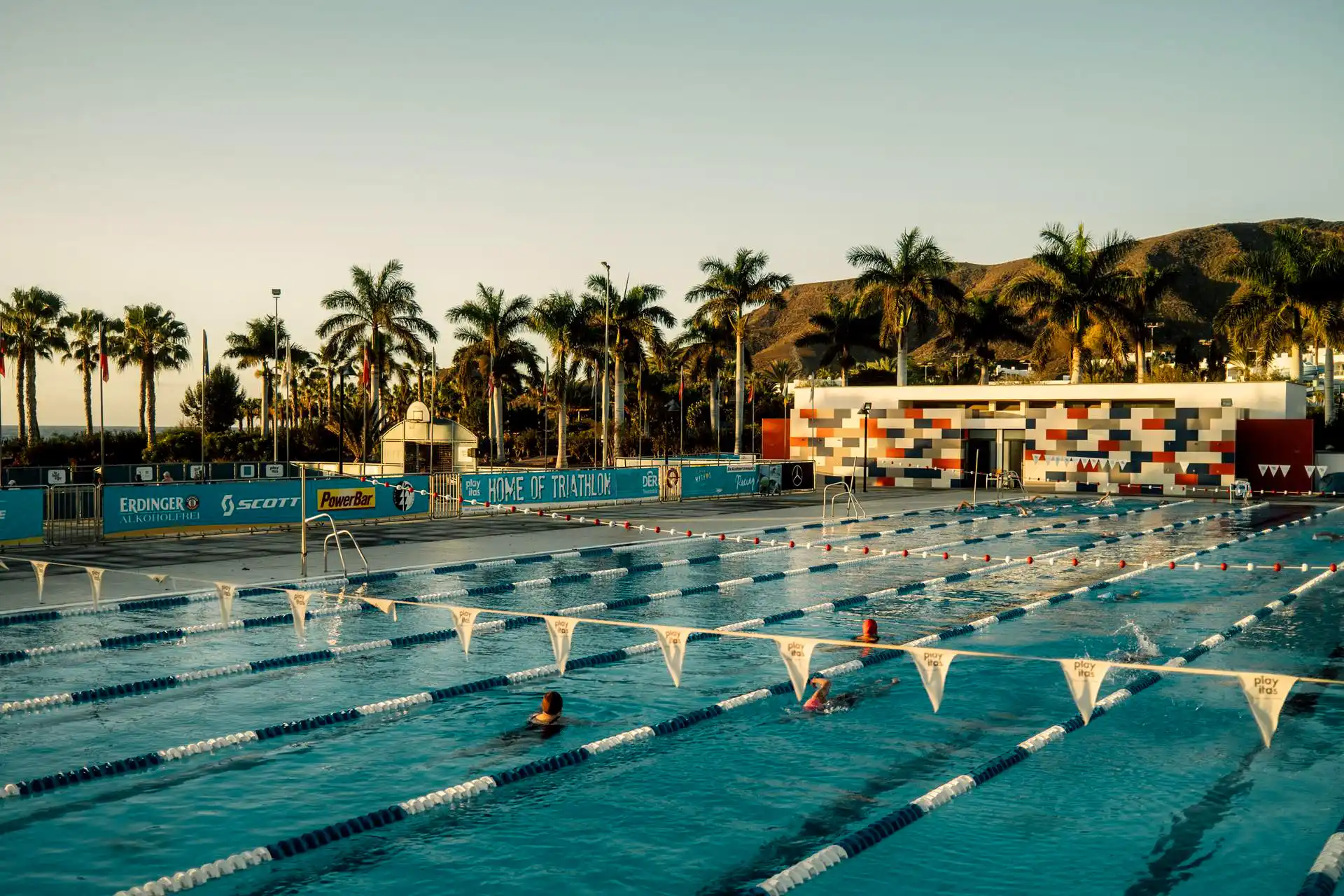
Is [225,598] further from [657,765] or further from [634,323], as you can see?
[634,323]

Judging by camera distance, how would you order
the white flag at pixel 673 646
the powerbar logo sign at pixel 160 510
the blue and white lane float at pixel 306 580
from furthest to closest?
the powerbar logo sign at pixel 160 510 → the blue and white lane float at pixel 306 580 → the white flag at pixel 673 646

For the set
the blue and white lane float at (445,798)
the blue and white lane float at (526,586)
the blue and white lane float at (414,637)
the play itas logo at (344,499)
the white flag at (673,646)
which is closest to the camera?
the blue and white lane float at (445,798)

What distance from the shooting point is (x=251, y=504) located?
2922cm

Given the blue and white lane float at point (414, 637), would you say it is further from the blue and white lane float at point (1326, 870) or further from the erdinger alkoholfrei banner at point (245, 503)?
the blue and white lane float at point (1326, 870)

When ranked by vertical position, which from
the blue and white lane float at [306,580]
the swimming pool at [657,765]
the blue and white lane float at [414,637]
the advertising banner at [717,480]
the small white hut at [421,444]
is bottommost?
the swimming pool at [657,765]

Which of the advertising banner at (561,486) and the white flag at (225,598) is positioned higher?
the advertising banner at (561,486)

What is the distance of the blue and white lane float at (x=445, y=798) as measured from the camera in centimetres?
776

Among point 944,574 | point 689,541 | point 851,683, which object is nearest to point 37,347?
point 689,541

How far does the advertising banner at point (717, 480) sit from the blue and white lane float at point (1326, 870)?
115 feet

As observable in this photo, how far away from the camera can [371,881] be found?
7.97 metres

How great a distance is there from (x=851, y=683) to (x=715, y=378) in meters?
71.0

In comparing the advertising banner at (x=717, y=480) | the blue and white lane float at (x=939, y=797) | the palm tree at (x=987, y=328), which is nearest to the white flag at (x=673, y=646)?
the blue and white lane float at (x=939, y=797)

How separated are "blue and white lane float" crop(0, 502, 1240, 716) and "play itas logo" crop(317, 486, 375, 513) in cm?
1149

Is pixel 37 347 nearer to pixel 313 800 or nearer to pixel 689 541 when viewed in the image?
pixel 689 541
